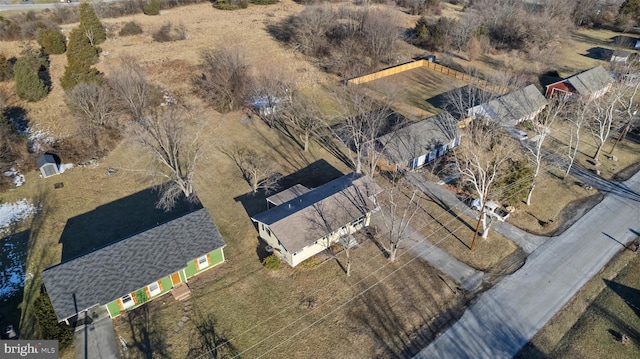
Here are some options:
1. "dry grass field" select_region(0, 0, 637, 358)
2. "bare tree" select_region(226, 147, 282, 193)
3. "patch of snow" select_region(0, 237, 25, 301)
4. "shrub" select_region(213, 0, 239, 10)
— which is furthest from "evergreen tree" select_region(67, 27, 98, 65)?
"shrub" select_region(213, 0, 239, 10)

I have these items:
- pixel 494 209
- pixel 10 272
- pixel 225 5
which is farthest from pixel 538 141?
pixel 225 5

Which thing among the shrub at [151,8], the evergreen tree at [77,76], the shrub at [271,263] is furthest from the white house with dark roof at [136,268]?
the shrub at [151,8]

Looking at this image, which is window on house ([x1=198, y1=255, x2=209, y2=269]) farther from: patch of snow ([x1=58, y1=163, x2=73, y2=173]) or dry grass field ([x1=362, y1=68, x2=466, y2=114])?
dry grass field ([x1=362, y1=68, x2=466, y2=114])

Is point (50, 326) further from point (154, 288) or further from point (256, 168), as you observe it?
point (256, 168)

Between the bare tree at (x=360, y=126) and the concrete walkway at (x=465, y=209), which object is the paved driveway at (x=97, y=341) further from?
the concrete walkway at (x=465, y=209)

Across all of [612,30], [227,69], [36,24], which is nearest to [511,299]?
[227,69]

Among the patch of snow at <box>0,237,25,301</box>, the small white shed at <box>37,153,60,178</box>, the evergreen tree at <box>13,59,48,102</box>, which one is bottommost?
the patch of snow at <box>0,237,25,301</box>
